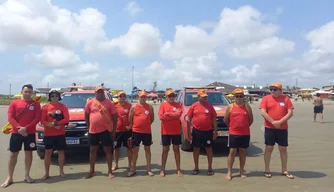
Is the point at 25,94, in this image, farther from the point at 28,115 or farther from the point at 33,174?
the point at 33,174

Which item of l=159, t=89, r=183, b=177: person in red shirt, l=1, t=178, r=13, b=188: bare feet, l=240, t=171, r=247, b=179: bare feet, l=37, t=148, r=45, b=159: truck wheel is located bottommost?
l=1, t=178, r=13, b=188: bare feet

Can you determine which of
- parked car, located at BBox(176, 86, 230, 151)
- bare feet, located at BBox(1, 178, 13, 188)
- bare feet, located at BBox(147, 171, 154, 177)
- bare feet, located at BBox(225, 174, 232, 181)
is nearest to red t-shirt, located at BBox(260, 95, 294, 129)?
bare feet, located at BBox(225, 174, 232, 181)

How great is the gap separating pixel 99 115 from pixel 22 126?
1489mm

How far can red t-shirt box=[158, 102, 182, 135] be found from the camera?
6371 mm

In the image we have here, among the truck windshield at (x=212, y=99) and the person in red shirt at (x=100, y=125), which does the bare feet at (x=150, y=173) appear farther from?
the truck windshield at (x=212, y=99)

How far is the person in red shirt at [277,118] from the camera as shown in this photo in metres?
6.13

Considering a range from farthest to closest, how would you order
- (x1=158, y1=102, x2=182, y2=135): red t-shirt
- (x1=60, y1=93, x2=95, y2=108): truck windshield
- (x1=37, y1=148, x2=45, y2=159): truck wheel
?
(x1=60, y1=93, x2=95, y2=108): truck windshield < (x1=37, y1=148, x2=45, y2=159): truck wheel < (x1=158, y1=102, x2=182, y2=135): red t-shirt

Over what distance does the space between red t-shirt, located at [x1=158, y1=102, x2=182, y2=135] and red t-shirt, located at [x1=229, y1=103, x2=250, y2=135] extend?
1106 mm

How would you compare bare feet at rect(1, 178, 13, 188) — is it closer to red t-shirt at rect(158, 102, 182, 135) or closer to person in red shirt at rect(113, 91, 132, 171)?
person in red shirt at rect(113, 91, 132, 171)

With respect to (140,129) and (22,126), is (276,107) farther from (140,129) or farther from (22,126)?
(22,126)

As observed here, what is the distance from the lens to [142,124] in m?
6.45

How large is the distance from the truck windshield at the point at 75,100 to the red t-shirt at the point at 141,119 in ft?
8.93

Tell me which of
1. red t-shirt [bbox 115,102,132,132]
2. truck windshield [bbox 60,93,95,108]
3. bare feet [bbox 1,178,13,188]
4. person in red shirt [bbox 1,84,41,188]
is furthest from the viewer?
truck windshield [bbox 60,93,95,108]

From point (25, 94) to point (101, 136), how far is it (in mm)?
1735
